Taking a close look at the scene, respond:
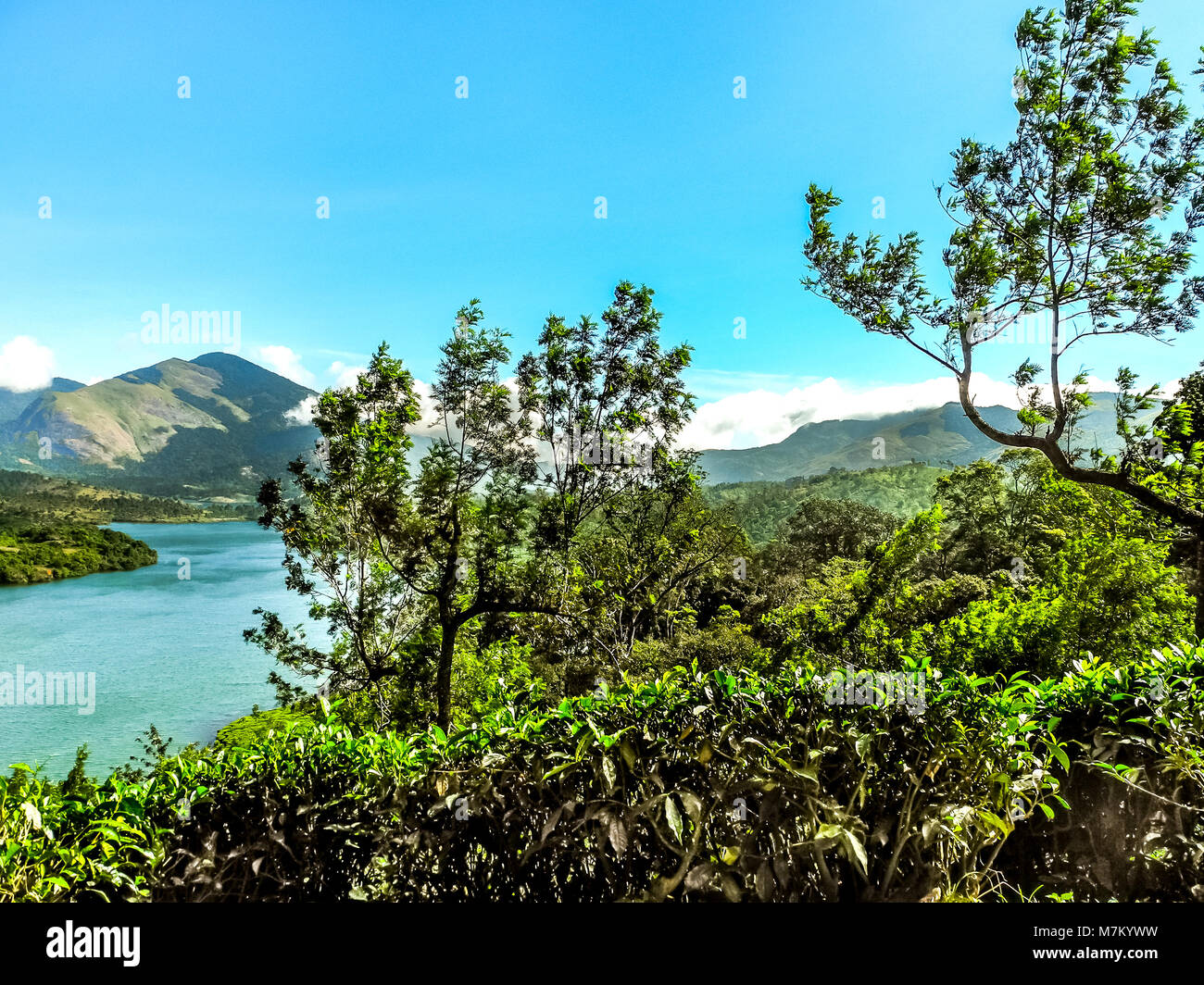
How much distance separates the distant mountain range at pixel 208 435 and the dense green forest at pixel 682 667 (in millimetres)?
20199

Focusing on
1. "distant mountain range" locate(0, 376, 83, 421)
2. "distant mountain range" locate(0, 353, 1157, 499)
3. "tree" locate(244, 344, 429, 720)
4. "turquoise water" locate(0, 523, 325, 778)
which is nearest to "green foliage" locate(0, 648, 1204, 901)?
"tree" locate(244, 344, 429, 720)

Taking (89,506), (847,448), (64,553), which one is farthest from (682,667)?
(847,448)

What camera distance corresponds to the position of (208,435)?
80688 mm

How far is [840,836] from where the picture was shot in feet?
5.03

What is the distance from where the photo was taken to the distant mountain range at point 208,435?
192ft

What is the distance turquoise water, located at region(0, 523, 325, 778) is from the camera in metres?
26.0

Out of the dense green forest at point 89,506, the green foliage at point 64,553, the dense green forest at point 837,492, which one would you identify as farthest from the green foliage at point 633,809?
the dense green forest at point 89,506

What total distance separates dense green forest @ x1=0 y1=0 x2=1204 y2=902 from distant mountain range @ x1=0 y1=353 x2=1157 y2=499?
20.2 m

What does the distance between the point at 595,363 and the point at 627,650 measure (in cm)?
420

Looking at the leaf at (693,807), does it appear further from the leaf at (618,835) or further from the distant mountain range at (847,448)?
the distant mountain range at (847,448)

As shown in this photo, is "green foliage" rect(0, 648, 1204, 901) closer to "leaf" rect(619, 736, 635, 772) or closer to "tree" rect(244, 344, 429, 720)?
"leaf" rect(619, 736, 635, 772)

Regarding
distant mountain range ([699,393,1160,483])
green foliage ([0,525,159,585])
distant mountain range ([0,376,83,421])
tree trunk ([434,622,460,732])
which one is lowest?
green foliage ([0,525,159,585])
